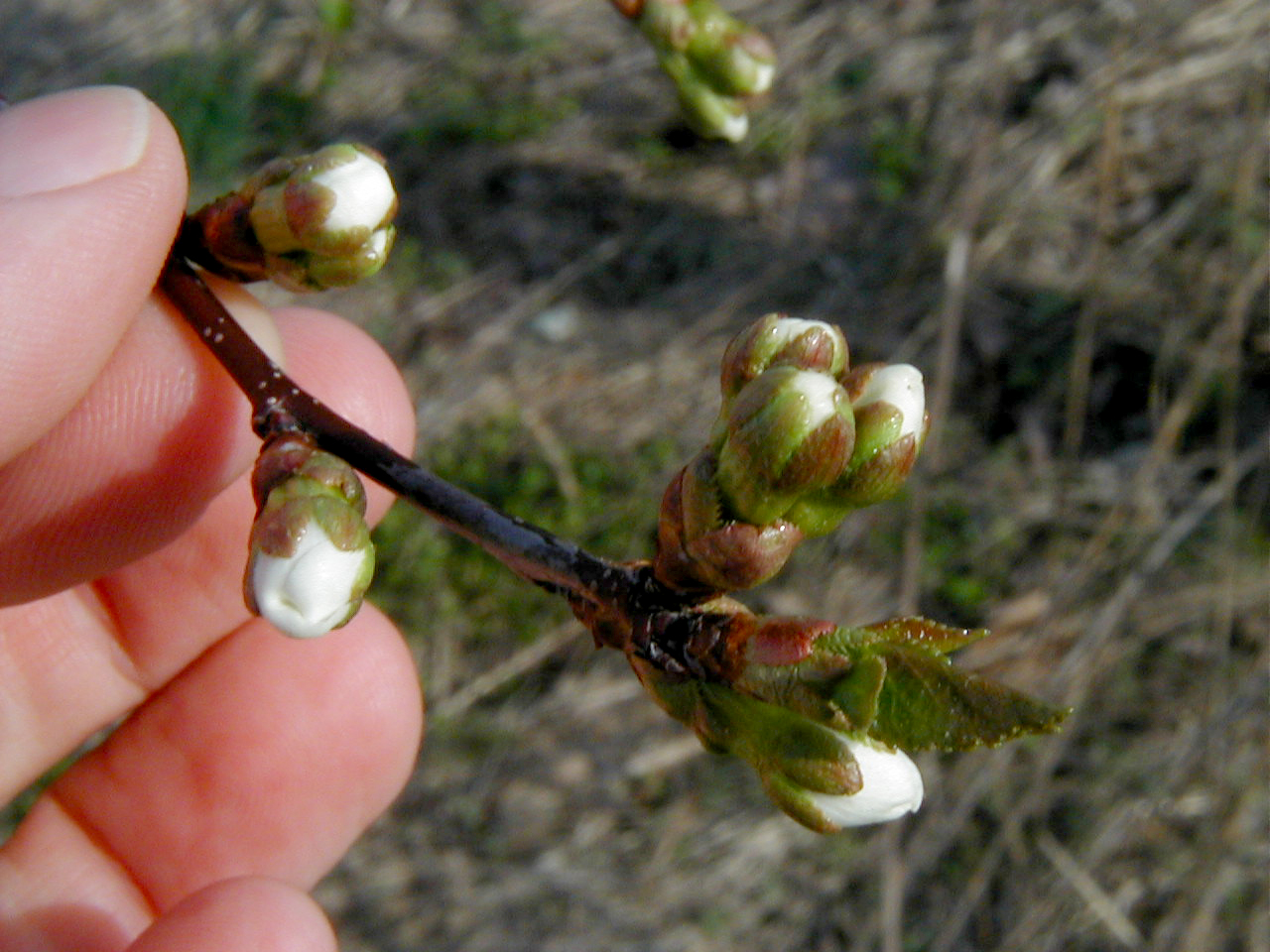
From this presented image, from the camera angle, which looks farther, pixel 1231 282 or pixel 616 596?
pixel 1231 282

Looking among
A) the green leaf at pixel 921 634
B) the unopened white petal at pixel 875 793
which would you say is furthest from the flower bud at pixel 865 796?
the green leaf at pixel 921 634

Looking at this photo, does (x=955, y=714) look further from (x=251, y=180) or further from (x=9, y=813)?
(x=9, y=813)

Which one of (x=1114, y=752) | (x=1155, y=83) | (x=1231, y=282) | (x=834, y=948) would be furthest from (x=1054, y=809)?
(x=1155, y=83)

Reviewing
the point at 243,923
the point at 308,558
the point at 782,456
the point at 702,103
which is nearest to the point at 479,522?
the point at 308,558

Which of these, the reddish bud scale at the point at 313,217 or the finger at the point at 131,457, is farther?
the finger at the point at 131,457

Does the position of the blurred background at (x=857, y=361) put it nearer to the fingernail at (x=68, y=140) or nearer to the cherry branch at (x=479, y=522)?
the fingernail at (x=68, y=140)

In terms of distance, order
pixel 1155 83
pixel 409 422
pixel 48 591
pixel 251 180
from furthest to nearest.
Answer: pixel 1155 83 < pixel 409 422 < pixel 48 591 < pixel 251 180
